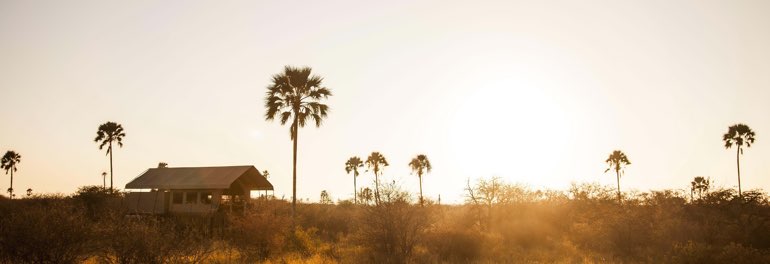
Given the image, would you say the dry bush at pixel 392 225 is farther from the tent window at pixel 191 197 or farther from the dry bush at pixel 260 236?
the tent window at pixel 191 197

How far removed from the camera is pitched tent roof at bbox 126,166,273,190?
110ft

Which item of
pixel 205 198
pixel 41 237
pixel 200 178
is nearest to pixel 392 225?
pixel 41 237

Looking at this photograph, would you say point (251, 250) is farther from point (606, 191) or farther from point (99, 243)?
point (606, 191)

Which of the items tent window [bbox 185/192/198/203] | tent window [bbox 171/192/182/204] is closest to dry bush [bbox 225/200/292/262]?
tent window [bbox 185/192/198/203]

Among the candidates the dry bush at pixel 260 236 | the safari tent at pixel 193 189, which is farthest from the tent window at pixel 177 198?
the dry bush at pixel 260 236

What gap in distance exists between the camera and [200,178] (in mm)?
34750

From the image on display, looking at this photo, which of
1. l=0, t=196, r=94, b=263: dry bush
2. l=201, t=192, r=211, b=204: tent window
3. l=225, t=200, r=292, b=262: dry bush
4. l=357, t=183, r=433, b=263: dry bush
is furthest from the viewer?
l=201, t=192, r=211, b=204: tent window

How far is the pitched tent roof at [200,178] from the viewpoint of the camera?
33438 millimetres

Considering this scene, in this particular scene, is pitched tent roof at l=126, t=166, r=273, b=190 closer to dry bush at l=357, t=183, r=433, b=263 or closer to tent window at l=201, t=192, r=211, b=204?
tent window at l=201, t=192, r=211, b=204

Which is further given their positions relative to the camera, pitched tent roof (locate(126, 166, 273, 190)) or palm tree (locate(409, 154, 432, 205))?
palm tree (locate(409, 154, 432, 205))

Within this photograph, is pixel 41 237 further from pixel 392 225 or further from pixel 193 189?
pixel 193 189

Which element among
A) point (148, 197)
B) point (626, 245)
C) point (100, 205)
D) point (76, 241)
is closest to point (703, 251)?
point (626, 245)

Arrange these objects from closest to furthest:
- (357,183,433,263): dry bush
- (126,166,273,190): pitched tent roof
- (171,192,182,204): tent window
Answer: (357,183,433,263): dry bush
(126,166,273,190): pitched tent roof
(171,192,182,204): tent window

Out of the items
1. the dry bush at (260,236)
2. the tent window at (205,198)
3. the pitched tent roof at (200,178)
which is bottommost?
the dry bush at (260,236)
